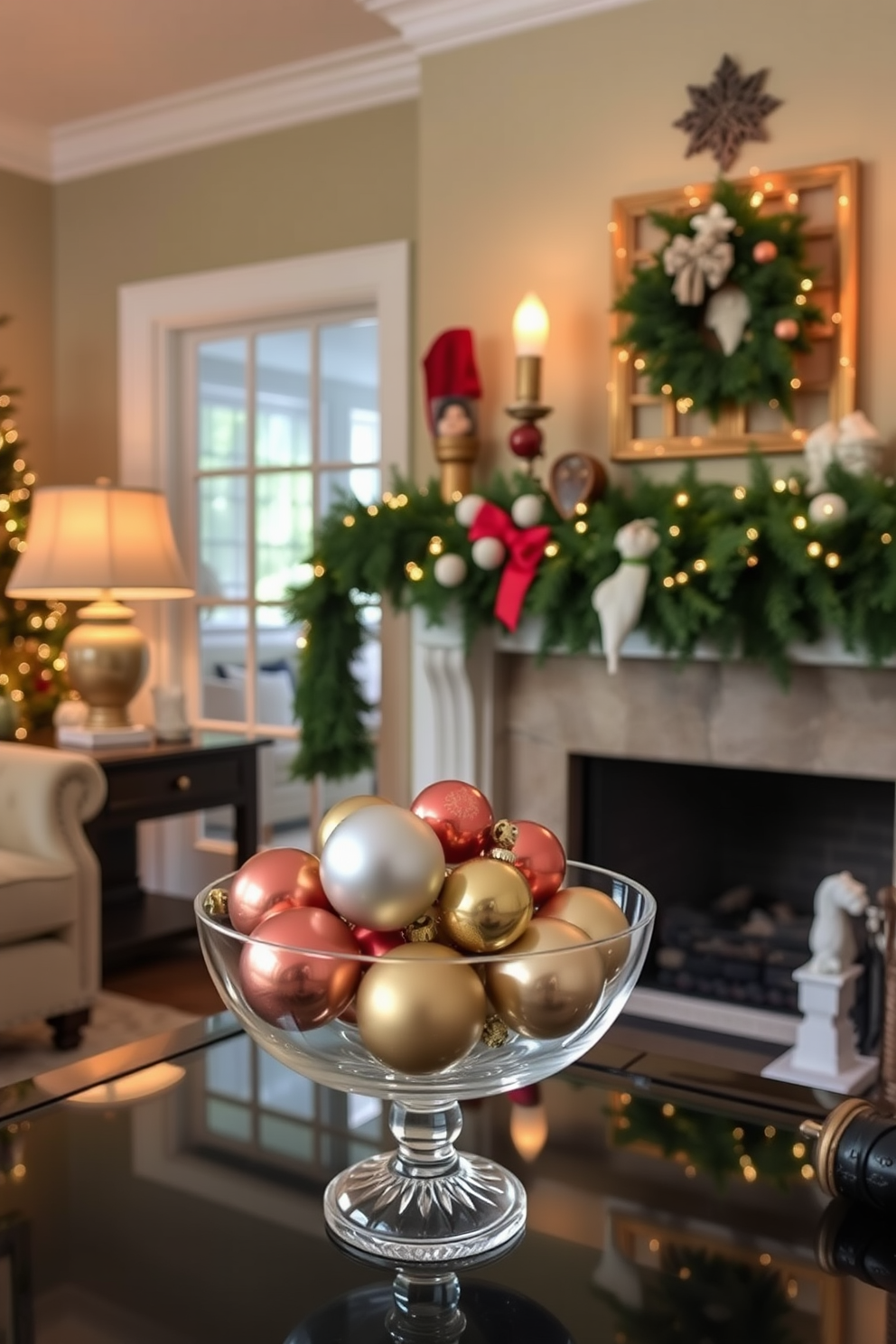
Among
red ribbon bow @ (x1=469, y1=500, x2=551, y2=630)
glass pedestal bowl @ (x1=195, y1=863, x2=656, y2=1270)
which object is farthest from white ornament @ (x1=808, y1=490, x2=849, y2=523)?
glass pedestal bowl @ (x1=195, y1=863, x2=656, y2=1270)

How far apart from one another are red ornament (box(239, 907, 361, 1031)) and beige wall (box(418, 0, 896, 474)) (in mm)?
2102

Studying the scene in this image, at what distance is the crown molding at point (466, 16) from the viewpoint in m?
3.03

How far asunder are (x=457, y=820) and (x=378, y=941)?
14 centimetres

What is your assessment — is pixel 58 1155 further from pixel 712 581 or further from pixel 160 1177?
pixel 712 581

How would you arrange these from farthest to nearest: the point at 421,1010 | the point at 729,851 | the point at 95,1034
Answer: the point at 729,851 → the point at 95,1034 → the point at 421,1010

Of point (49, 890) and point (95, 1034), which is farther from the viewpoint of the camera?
point (95, 1034)

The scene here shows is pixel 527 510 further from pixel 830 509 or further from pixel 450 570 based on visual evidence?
pixel 830 509

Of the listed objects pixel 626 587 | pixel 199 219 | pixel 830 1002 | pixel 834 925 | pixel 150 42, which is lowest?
pixel 830 1002

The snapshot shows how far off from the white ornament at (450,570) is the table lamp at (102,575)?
3.25 ft

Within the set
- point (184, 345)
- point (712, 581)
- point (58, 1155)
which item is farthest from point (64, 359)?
point (58, 1155)

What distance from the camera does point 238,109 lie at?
12.9 ft

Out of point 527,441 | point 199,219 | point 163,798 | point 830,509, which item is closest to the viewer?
point 830,509

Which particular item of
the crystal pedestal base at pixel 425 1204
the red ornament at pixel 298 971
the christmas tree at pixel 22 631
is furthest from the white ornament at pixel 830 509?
the christmas tree at pixel 22 631

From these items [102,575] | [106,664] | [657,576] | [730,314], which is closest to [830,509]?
[657,576]
